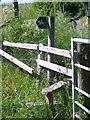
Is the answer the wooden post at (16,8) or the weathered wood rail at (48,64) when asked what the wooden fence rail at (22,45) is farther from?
the wooden post at (16,8)

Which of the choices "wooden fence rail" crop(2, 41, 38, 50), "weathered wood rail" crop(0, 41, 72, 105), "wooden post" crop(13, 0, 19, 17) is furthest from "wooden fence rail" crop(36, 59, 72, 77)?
"wooden post" crop(13, 0, 19, 17)

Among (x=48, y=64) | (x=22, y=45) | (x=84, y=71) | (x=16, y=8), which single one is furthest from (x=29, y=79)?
(x=16, y=8)

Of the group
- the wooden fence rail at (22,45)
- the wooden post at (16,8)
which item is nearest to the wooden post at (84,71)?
the wooden fence rail at (22,45)

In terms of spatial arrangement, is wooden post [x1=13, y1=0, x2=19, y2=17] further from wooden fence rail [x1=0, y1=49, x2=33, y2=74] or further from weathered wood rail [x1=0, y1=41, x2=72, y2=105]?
wooden fence rail [x1=0, y1=49, x2=33, y2=74]

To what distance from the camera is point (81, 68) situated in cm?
421

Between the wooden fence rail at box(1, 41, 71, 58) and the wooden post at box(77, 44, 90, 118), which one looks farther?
the wooden fence rail at box(1, 41, 71, 58)

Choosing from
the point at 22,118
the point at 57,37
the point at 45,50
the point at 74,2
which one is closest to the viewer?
the point at 22,118

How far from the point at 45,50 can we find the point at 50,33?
33 centimetres

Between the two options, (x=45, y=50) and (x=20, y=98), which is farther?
(x=45, y=50)

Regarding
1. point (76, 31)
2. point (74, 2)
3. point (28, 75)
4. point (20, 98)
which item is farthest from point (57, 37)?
point (74, 2)

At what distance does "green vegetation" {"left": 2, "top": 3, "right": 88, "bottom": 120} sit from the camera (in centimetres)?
→ 459

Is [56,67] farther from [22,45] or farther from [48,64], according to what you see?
[22,45]

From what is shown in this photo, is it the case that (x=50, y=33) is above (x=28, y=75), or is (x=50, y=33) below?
above

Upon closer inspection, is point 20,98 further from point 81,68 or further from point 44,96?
point 81,68
